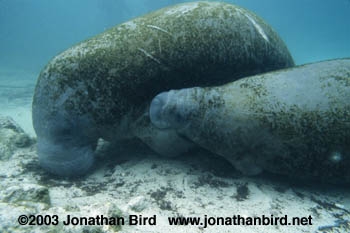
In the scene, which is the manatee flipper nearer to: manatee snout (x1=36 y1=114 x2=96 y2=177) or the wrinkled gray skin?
the wrinkled gray skin

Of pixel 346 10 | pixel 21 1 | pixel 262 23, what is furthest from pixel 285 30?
pixel 21 1

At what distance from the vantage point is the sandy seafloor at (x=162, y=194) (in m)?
2.06

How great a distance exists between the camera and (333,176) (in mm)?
2895

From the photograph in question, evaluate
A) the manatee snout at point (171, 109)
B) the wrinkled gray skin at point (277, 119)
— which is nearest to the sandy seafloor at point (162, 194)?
the wrinkled gray skin at point (277, 119)

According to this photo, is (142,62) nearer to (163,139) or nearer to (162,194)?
(163,139)

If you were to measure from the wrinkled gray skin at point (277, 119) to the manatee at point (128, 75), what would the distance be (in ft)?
1.44

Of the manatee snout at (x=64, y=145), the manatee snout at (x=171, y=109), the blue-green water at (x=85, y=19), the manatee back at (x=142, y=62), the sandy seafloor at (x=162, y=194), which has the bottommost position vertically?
the sandy seafloor at (x=162, y=194)

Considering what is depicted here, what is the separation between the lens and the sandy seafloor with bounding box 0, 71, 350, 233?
2059mm

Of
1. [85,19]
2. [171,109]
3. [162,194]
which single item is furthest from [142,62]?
[85,19]

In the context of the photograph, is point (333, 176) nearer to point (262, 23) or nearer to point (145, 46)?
point (262, 23)

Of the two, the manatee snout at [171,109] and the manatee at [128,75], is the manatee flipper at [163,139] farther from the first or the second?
the manatee snout at [171,109]

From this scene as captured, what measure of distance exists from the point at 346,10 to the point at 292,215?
337 feet

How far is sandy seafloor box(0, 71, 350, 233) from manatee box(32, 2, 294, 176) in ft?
1.34

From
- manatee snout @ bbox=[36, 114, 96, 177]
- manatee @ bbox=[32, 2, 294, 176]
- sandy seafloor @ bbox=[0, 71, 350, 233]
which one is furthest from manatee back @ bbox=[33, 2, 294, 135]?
sandy seafloor @ bbox=[0, 71, 350, 233]
